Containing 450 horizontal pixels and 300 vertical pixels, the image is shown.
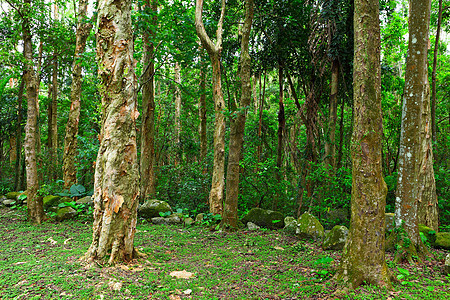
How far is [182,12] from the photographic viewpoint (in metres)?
6.93

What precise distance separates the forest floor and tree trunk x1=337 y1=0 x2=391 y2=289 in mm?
195

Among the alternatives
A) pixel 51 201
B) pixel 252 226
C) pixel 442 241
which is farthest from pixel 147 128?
pixel 442 241

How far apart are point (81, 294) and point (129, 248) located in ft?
3.16

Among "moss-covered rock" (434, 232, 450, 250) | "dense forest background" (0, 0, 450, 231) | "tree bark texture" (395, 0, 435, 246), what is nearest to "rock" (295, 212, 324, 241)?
"dense forest background" (0, 0, 450, 231)

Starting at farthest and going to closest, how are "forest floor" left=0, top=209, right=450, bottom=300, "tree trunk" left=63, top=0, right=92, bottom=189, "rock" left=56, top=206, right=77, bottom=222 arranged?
"tree trunk" left=63, top=0, right=92, bottom=189 → "rock" left=56, top=206, right=77, bottom=222 → "forest floor" left=0, top=209, right=450, bottom=300

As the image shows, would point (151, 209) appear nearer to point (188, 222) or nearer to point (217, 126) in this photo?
point (188, 222)

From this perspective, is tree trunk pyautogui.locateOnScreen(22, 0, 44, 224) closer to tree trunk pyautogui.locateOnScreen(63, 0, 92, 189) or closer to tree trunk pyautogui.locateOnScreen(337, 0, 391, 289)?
tree trunk pyautogui.locateOnScreen(63, 0, 92, 189)

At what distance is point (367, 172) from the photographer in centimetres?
288

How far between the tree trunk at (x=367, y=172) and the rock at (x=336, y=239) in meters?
1.84

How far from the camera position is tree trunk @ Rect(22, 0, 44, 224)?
5.94 m

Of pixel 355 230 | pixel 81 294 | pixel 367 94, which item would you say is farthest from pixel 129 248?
pixel 367 94

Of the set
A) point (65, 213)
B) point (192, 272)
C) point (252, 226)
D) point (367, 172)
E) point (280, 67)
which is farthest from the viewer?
point (280, 67)

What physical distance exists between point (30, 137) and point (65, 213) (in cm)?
210

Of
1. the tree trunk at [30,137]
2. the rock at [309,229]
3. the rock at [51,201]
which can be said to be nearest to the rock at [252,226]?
the rock at [309,229]
